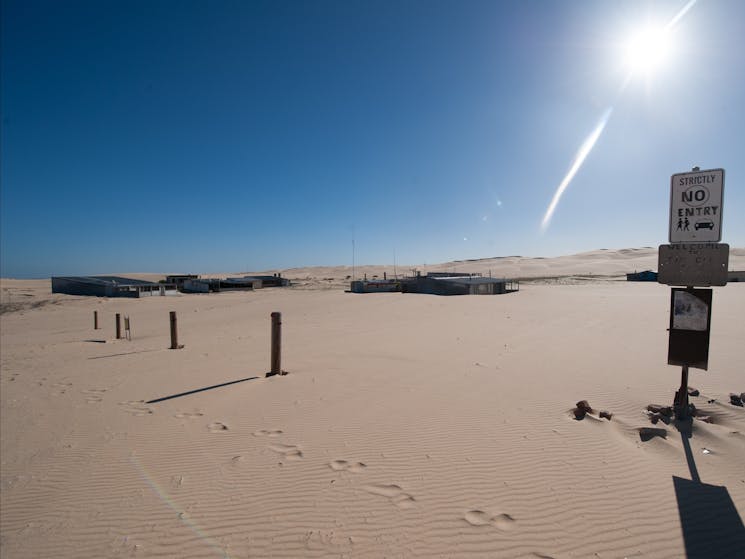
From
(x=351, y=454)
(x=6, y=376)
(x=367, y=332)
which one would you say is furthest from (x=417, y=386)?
(x=6, y=376)

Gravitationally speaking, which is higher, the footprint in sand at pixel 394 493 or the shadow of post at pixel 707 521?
the shadow of post at pixel 707 521

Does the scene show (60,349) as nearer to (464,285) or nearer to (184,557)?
(184,557)

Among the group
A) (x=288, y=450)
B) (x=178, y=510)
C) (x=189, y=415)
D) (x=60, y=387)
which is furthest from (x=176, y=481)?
(x=60, y=387)

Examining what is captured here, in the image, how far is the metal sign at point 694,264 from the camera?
5297mm

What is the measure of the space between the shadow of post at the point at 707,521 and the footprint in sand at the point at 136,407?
8.31 meters

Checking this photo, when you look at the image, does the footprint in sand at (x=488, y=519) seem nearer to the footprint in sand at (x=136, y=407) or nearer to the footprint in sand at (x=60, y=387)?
the footprint in sand at (x=136, y=407)

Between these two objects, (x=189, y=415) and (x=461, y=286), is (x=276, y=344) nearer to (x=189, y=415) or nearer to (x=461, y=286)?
(x=189, y=415)

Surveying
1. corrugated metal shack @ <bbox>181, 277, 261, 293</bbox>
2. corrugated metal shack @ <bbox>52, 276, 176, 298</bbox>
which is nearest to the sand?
corrugated metal shack @ <bbox>52, 276, 176, 298</bbox>

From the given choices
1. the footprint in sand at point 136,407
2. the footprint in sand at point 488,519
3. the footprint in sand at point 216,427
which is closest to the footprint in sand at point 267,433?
the footprint in sand at point 216,427

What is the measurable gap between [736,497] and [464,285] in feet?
105

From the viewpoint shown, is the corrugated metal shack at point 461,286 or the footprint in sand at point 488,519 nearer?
the footprint in sand at point 488,519

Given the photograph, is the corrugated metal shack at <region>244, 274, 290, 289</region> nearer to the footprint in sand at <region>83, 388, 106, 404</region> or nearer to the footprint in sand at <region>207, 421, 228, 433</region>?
the footprint in sand at <region>83, 388, 106, 404</region>

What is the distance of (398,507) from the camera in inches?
150

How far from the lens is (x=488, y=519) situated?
3.61 m
